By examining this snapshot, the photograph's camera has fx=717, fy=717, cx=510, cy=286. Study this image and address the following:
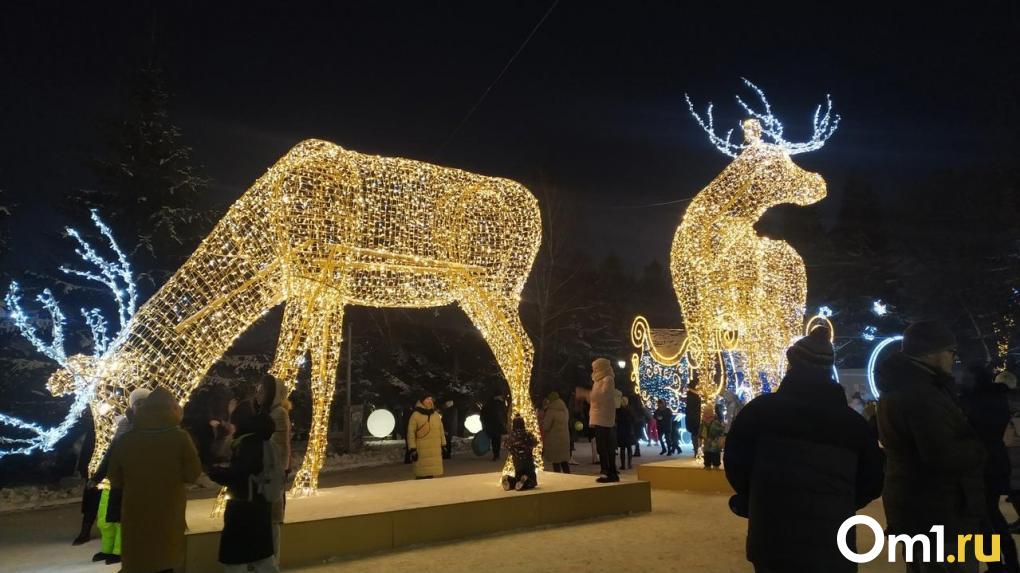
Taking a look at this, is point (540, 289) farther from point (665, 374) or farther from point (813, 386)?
point (813, 386)

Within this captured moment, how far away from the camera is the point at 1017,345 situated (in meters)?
22.0

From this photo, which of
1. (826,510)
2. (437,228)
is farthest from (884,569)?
(437,228)

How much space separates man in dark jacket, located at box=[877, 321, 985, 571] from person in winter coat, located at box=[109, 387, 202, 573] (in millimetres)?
3620

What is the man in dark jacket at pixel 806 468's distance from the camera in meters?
2.51

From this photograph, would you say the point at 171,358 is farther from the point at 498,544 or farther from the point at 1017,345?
the point at 1017,345

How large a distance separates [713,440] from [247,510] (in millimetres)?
6902

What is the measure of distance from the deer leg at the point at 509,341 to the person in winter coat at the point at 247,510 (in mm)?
3822

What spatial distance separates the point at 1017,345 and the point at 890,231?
8381 millimetres

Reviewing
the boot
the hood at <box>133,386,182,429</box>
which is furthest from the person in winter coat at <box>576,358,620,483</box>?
the boot

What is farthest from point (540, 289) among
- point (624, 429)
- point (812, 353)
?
point (812, 353)

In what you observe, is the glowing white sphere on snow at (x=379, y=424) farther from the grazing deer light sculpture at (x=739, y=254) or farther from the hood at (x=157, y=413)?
the hood at (x=157, y=413)

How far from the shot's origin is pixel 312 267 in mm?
6441

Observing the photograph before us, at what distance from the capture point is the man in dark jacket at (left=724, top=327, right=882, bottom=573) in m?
2.51

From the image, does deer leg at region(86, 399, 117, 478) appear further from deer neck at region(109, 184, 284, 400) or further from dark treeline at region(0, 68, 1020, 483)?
dark treeline at region(0, 68, 1020, 483)
